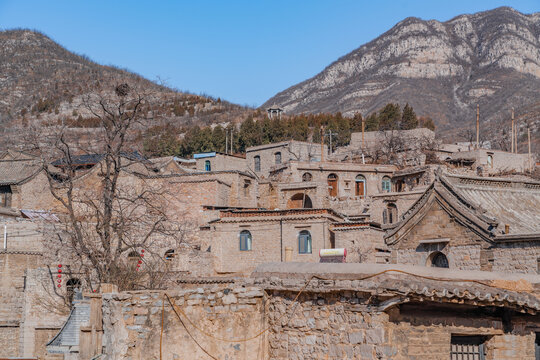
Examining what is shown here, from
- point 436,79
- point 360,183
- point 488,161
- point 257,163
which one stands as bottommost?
point 360,183

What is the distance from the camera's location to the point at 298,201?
53938mm

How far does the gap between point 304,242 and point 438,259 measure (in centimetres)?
1685

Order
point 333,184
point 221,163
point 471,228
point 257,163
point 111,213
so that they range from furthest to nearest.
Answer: point 257,163
point 221,163
point 333,184
point 111,213
point 471,228

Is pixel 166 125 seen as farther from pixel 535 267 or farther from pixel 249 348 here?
pixel 249 348

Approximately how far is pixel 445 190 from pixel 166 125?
92607 mm

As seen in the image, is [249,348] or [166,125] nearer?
[249,348]

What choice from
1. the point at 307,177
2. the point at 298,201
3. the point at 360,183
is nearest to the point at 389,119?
the point at 360,183

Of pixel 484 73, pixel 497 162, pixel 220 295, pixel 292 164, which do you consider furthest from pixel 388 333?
pixel 484 73

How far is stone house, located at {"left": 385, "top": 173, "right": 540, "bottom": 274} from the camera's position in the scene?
21.3 metres

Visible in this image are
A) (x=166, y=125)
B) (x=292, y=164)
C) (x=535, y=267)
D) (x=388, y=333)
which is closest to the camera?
(x=388, y=333)

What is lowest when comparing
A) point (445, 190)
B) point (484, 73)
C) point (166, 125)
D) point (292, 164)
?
point (445, 190)

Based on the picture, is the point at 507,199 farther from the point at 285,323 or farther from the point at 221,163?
the point at 221,163

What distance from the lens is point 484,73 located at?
180m

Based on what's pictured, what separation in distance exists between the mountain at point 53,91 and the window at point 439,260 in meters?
83.3
